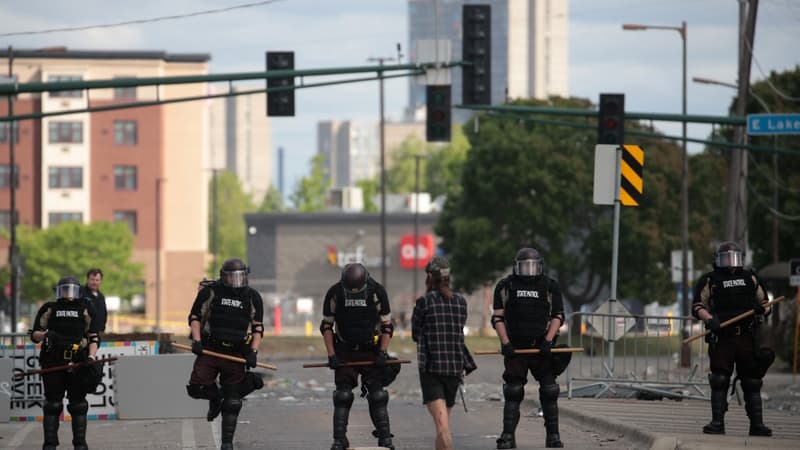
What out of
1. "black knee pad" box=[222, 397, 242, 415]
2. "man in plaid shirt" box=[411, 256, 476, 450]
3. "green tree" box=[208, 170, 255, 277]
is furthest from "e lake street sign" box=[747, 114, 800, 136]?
"green tree" box=[208, 170, 255, 277]

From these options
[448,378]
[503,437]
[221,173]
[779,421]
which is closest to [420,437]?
[503,437]

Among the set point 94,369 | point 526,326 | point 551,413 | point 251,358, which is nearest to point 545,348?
point 526,326

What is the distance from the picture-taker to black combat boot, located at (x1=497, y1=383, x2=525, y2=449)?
1501cm

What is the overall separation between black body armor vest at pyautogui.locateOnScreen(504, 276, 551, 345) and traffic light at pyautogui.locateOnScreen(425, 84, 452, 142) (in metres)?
14.1

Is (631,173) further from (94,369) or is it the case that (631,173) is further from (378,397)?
(94,369)

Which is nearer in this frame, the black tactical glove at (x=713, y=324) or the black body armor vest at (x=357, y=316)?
the black body armor vest at (x=357, y=316)

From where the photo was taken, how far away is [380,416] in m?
14.8

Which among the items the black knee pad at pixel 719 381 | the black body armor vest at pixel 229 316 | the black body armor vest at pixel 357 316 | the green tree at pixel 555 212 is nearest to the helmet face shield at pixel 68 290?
the black body armor vest at pixel 229 316

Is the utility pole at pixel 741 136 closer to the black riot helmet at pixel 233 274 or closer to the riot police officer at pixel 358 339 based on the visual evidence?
the riot police officer at pixel 358 339

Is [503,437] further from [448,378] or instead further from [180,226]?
[180,226]

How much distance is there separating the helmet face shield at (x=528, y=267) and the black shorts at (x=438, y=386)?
1507mm

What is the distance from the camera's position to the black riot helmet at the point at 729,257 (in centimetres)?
1582

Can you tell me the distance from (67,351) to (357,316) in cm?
293

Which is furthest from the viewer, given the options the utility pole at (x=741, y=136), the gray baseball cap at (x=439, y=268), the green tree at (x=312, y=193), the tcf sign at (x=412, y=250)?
the green tree at (x=312, y=193)
